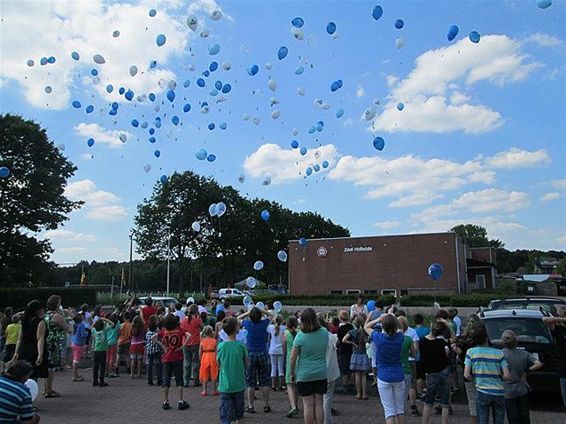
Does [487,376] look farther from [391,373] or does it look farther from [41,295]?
[41,295]

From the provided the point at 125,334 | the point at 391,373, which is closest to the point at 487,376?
the point at 391,373

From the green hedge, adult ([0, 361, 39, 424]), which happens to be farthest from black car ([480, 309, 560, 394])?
the green hedge

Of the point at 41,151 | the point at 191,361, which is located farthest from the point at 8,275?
the point at 191,361

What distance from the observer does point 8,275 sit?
110 ft

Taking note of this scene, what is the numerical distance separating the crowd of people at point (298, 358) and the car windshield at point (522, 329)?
771 millimetres

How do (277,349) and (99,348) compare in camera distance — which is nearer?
(277,349)

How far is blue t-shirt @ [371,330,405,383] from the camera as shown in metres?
6.19

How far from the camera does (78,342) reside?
1212 centimetres

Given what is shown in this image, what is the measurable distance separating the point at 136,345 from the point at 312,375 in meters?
7.47

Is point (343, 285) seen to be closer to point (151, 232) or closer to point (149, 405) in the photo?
point (151, 232)

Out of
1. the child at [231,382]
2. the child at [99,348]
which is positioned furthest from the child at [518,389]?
the child at [99,348]

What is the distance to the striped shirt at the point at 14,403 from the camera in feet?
13.6

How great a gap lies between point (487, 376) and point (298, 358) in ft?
7.34

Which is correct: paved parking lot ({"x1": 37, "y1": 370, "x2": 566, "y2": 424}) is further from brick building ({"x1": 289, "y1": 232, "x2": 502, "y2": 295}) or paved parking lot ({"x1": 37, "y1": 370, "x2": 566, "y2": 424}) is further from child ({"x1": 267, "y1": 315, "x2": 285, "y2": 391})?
brick building ({"x1": 289, "y1": 232, "x2": 502, "y2": 295})
